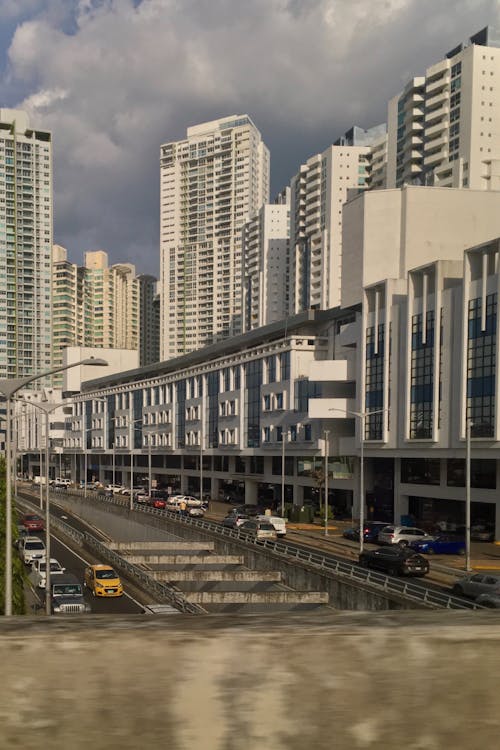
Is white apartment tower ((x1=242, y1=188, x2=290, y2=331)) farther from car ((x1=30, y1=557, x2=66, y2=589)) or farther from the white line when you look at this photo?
car ((x1=30, y1=557, x2=66, y2=589))

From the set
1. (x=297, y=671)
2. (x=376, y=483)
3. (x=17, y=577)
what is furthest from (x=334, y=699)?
(x=376, y=483)

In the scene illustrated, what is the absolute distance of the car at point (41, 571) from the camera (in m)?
38.6

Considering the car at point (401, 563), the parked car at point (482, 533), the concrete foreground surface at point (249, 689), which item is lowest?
the parked car at point (482, 533)

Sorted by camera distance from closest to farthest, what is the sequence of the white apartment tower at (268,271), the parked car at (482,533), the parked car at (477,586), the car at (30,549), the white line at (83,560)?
the parked car at (477,586)
the white line at (83,560)
the car at (30,549)
the parked car at (482,533)
the white apartment tower at (268,271)

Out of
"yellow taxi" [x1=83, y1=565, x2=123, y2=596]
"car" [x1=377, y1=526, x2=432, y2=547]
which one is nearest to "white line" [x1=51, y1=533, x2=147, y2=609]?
"yellow taxi" [x1=83, y1=565, x2=123, y2=596]

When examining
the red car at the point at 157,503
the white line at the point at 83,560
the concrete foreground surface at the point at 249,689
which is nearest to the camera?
the concrete foreground surface at the point at 249,689

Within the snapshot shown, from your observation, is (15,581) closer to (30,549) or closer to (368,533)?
(30,549)

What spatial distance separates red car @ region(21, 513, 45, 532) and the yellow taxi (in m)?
27.1

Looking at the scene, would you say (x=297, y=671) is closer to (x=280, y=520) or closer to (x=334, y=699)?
(x=334, y=699)

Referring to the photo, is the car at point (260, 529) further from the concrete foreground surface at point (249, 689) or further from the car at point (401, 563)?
the concrete foreground surface at point (249, 689)

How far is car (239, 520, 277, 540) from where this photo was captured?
49.8 meters

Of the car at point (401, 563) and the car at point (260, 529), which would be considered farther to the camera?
the car at point (260, 529)

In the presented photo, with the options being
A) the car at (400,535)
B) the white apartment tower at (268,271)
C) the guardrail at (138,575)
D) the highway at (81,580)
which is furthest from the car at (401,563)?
the white apartment tower at (268,271)

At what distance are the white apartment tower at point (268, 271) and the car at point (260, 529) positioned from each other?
13096cm
